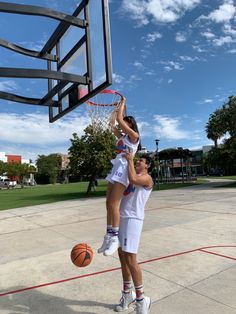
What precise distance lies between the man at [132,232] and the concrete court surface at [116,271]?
265 mm

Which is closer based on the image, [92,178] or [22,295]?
[22,295]

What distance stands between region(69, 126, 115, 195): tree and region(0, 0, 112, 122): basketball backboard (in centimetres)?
1607

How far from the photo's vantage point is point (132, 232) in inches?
153

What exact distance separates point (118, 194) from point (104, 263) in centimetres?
262

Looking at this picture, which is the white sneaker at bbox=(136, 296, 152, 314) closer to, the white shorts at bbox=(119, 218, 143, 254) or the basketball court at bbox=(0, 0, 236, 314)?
the basketball court at bbox=(0, 0, 236, 314)

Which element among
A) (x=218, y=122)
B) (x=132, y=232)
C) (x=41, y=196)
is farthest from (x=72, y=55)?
(x=218, y=122)

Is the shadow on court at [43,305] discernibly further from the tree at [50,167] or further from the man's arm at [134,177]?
the tree at [50,167]

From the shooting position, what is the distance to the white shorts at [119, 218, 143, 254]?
12.6 feet

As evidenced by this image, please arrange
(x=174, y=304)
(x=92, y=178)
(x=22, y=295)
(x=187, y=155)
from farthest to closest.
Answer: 1. (x=187, y=155)
2. (x=92, y=178)
3. (x=22, y=295)
4. (x=174, y=304)

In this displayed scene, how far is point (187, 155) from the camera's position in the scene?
34781mm

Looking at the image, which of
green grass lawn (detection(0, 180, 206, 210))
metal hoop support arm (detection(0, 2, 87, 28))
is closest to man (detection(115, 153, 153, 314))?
metal hoop support arm (detection(0, 2, 87, 28))

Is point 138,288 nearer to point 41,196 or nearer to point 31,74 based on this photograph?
point 31,74

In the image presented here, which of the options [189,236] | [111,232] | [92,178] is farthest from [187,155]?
[111,232]

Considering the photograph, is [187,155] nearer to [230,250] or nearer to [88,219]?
[88,219]
